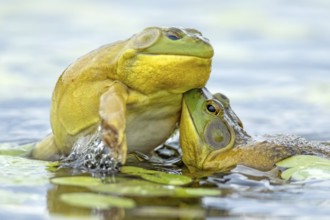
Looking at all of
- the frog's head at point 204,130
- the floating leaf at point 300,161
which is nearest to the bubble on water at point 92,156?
the frog's head at point 204,130

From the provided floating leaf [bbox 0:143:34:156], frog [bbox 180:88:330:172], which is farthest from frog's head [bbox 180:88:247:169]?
floating leaf [bbox 0:143:34:156]

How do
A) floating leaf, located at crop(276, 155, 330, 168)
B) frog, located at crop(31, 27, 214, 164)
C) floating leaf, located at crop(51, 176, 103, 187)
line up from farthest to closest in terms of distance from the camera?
floating leaf, located at crop(276, 155, 330, 168) < frog, located at crop(31, 27, 214, 164) < floating leaf, located at crop(51, 176, 103, 187)

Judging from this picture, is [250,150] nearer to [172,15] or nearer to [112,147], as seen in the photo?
[112,147]

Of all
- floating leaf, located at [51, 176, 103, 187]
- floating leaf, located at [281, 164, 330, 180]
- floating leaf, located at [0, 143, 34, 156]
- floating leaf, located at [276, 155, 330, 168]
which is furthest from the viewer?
floating leaf, located at [0, 143, 34, 156]

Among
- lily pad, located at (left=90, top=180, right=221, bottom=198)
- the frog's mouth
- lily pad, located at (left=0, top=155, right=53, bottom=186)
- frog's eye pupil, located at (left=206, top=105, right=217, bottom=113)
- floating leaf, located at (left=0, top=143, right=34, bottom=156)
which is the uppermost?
frog's eye pupil, located at (left=206, top=105, right=217, bottom=113)

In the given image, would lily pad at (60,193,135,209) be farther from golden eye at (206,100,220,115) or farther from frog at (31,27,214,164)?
golden eye at (206,100,220,115)

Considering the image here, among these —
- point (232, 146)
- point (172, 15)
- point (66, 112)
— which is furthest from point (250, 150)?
point (172, 15)
